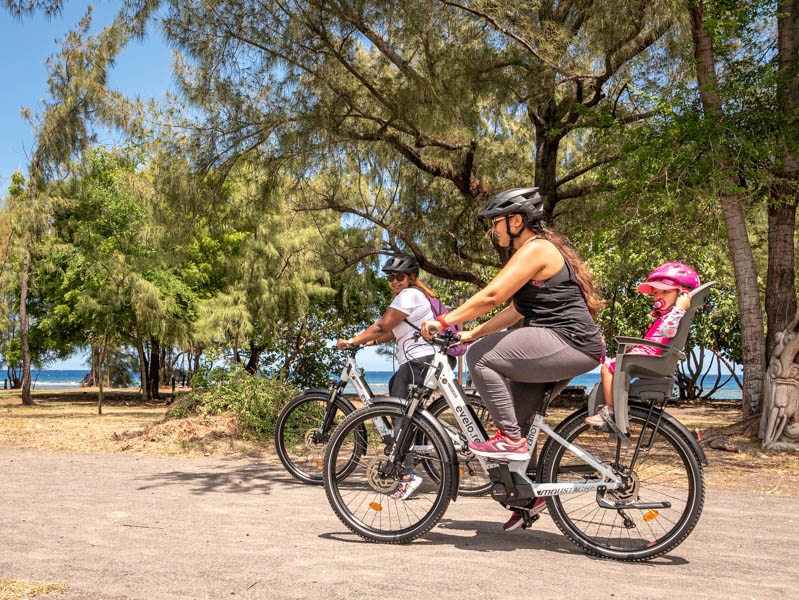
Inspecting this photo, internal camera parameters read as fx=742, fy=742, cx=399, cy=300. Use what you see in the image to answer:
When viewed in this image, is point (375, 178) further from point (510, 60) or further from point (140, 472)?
point (140, 472)

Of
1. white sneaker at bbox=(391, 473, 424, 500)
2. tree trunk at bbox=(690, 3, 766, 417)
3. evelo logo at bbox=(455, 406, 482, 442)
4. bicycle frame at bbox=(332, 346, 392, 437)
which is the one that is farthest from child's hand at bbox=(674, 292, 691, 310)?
tree trunk at bbox=(690, 3, 766, 417)

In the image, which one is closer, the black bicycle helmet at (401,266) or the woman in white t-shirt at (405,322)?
the woman in white t-shirt at (405,322)

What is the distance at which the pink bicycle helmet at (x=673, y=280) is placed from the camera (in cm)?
411

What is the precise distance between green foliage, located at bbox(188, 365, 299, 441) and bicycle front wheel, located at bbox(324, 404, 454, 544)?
505cm

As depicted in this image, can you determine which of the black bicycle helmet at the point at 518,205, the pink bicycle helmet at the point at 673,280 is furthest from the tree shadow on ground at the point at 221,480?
the pink bicycle helmet at the point at 673,280

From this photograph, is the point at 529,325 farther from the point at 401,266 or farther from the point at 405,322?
the point at 401,266

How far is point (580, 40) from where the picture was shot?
32.9 ft

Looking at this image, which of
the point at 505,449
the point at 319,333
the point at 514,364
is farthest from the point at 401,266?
the point at 319,333

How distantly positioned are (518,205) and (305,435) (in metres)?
3.13

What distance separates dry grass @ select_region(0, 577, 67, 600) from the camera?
310 centimetres

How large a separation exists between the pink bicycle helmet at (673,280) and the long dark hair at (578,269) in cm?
27

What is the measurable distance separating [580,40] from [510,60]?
1.01 metres

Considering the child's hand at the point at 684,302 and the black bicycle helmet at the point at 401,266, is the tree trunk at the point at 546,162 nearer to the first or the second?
the black bicycle helmet at the point at 401,266

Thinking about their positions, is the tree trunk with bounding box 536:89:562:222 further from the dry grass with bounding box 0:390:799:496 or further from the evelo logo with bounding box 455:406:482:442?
the evelo logo with bounding box 455:406:482:442
